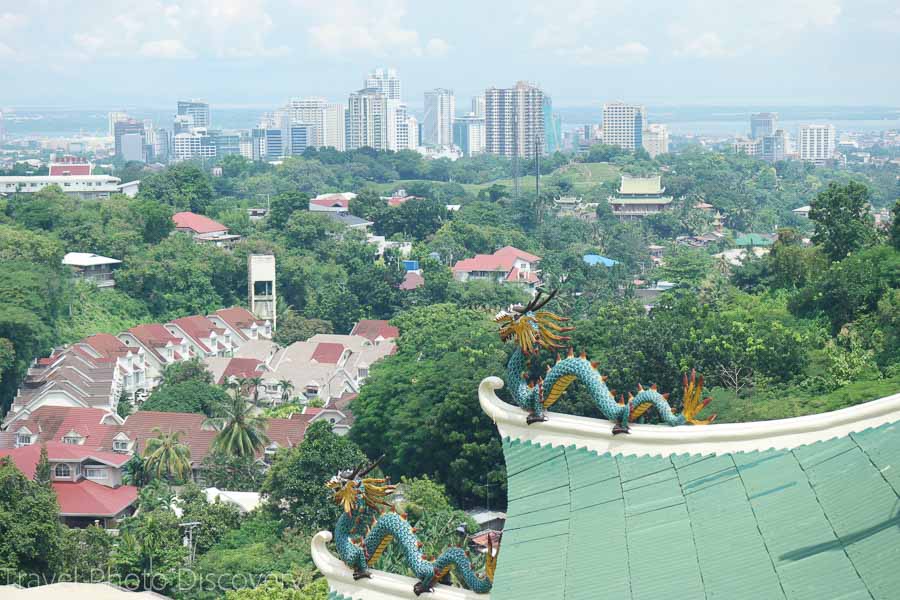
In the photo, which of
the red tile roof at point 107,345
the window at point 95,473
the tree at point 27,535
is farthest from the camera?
the red tile roof at point 107,345

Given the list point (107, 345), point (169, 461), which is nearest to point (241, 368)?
point (107, 345)

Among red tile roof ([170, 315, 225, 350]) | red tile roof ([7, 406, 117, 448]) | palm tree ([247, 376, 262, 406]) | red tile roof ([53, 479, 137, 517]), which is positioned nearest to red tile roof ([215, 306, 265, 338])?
red tile roof ([170, 315, 225, 350])

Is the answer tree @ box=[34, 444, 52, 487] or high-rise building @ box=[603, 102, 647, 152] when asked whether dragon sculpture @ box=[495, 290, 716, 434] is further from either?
high-rise building @ box=[603, 102, 647, 152]

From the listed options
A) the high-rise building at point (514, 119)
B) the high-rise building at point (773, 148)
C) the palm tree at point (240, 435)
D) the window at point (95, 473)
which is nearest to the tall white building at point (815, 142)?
the high-rise building at point (773, 148)

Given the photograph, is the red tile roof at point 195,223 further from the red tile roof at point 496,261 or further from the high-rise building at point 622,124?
the high-rise building at point 622,124

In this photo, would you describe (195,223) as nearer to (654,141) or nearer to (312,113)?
(654,141)
